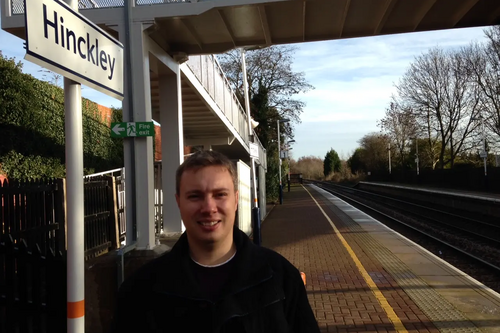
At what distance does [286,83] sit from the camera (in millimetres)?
37500

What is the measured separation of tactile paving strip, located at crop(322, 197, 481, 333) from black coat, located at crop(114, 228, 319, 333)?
13.6 feet

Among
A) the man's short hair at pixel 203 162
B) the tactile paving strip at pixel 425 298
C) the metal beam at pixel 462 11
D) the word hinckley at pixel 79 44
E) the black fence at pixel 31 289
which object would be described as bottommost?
the tactile paving strip at pixel 425 298

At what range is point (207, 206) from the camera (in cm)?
194

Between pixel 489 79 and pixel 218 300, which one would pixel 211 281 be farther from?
pixel 489 79

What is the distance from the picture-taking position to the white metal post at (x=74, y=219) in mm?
2406

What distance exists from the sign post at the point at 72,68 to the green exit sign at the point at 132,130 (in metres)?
2.86

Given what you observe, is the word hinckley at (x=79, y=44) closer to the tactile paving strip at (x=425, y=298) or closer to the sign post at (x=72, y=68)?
the sign post at (x=72, y=68)

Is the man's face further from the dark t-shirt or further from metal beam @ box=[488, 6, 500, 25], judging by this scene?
metal beam @ box=[488, 6, 500, 25]

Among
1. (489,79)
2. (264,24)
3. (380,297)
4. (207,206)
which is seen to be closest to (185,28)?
(264,24)

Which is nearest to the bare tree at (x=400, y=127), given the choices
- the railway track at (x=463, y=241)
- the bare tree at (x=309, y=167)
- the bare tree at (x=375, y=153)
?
the bare tree at (x=375, y=153)

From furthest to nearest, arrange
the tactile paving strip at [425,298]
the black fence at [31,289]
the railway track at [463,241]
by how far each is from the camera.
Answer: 1. the railway track at [463,241]
2. the tactile paving strip at [425,298]
3. the black fence at [31,289]

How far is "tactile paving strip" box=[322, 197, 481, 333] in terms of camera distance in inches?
215

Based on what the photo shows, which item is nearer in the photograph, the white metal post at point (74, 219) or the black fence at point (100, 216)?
the white metal post at point (74, 219)

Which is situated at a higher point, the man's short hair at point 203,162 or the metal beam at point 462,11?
the metal beam at point 462,11
